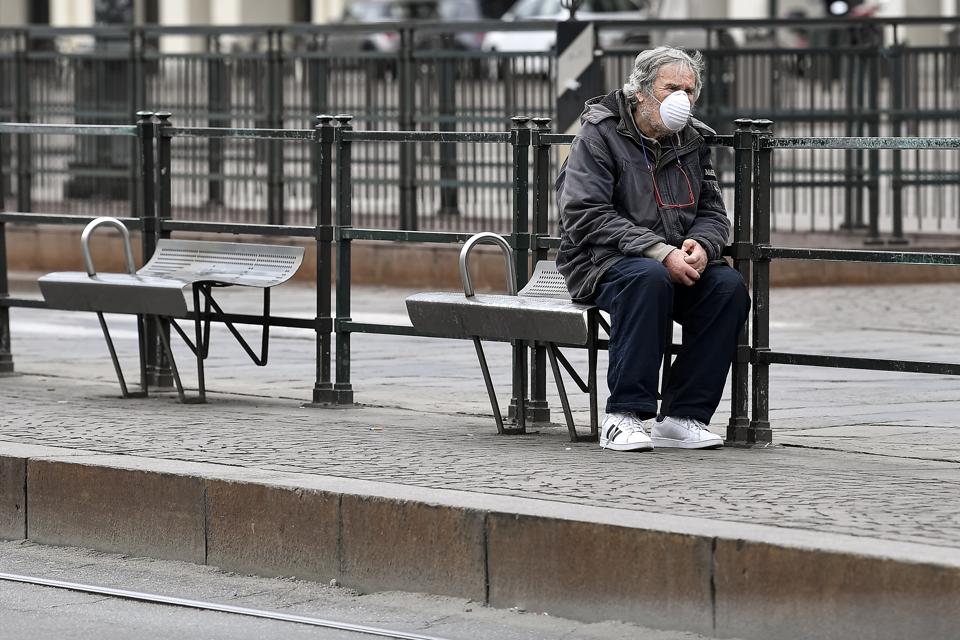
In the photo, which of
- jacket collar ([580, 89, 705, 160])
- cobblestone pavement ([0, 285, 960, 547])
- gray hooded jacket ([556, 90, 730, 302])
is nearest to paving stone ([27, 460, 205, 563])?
cobblestone pavement ([0, 285, 960, 547])

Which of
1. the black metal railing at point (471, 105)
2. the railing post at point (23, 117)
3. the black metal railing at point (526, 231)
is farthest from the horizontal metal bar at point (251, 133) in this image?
the railing post at point (23, 117)

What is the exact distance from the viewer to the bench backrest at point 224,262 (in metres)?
8.51

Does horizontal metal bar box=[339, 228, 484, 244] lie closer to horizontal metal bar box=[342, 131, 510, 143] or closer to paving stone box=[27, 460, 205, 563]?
horizontal metal bar box=[342, 131, 510, 143]

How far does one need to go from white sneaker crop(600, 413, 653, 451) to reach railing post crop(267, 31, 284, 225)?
28.5ft

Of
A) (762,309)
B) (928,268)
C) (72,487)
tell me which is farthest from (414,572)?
(928,268)

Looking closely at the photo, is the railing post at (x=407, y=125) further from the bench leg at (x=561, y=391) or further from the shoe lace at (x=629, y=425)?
Result: the shoe lace at (x=629, y=425)

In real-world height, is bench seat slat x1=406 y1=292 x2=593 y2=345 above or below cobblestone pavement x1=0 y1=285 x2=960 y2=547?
above

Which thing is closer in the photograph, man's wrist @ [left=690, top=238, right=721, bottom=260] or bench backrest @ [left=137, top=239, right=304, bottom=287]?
man's wrist @ [left=690, top=238, right=721, bottom=260]

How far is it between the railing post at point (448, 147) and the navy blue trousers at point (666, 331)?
760 centimetres

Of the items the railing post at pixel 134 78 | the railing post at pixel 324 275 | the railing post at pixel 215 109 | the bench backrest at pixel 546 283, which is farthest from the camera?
the railing post at pixel 134 78

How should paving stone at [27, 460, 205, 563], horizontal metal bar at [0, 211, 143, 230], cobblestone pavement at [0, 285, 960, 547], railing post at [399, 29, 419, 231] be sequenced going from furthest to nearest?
railing post at [399, 29, 419, 231] < horizontal metal bar at [0, 211, 143, 230] < paving stone at [27, 460, 205, 563] < cobblestone pavement at [0, 285, 960, 547]

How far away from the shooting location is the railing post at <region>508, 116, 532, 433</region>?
24.7 feet

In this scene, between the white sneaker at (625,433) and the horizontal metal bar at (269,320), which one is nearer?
the white sneaker at (625,433)

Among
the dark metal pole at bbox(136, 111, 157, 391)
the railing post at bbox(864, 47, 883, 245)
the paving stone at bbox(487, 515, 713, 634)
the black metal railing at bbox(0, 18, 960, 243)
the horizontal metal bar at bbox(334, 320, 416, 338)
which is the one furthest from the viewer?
the railing post at bbox(864, 47, 883, 245)
